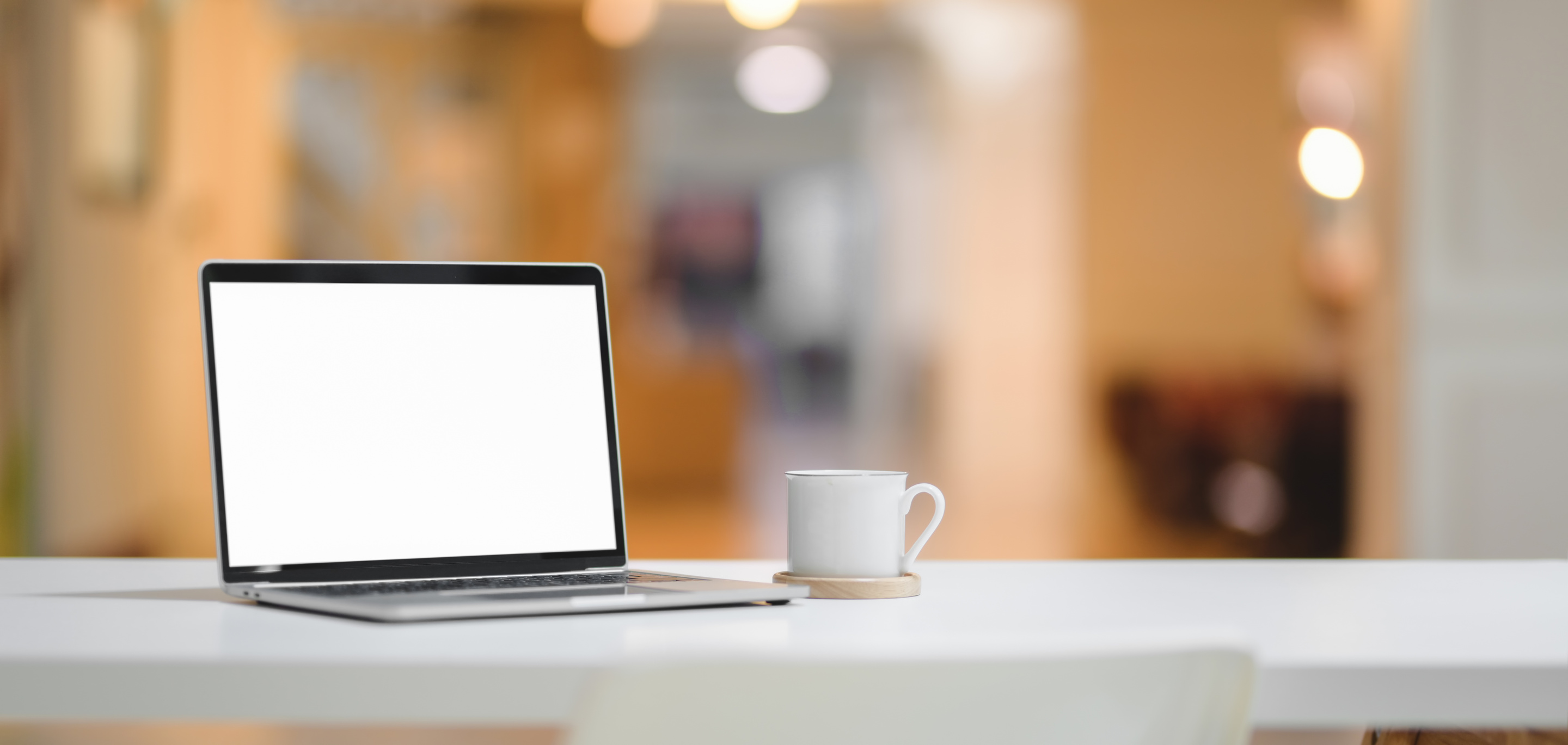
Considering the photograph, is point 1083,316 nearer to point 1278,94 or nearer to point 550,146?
point 1278,94

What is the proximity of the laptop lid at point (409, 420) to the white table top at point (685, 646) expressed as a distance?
0.09 metres

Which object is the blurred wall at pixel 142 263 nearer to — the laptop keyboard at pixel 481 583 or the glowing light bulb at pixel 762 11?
the glowing light bulb at pixel 762 11

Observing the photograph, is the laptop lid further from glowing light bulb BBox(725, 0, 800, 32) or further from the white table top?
glowing light bulb BBox(725, 0, 800, 32)

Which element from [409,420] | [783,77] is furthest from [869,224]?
[409,420]

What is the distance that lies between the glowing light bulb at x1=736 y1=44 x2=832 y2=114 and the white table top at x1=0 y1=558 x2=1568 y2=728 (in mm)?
3632

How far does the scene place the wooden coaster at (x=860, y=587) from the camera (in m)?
0.84

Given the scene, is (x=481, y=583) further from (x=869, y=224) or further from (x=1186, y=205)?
(x=1186, y=205)

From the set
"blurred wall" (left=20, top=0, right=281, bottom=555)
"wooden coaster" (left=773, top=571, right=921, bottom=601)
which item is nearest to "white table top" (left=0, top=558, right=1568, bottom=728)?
"wooden coaster" (left=773, top=571, right=921, bottom=601)

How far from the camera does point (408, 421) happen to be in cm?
92

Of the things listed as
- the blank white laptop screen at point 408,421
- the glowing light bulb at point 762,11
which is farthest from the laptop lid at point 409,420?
the glowing light bulb at point 762,11

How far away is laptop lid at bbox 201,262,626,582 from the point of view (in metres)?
0.87

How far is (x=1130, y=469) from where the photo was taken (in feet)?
14.3

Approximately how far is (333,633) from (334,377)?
0.27 m

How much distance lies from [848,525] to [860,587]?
4cm
